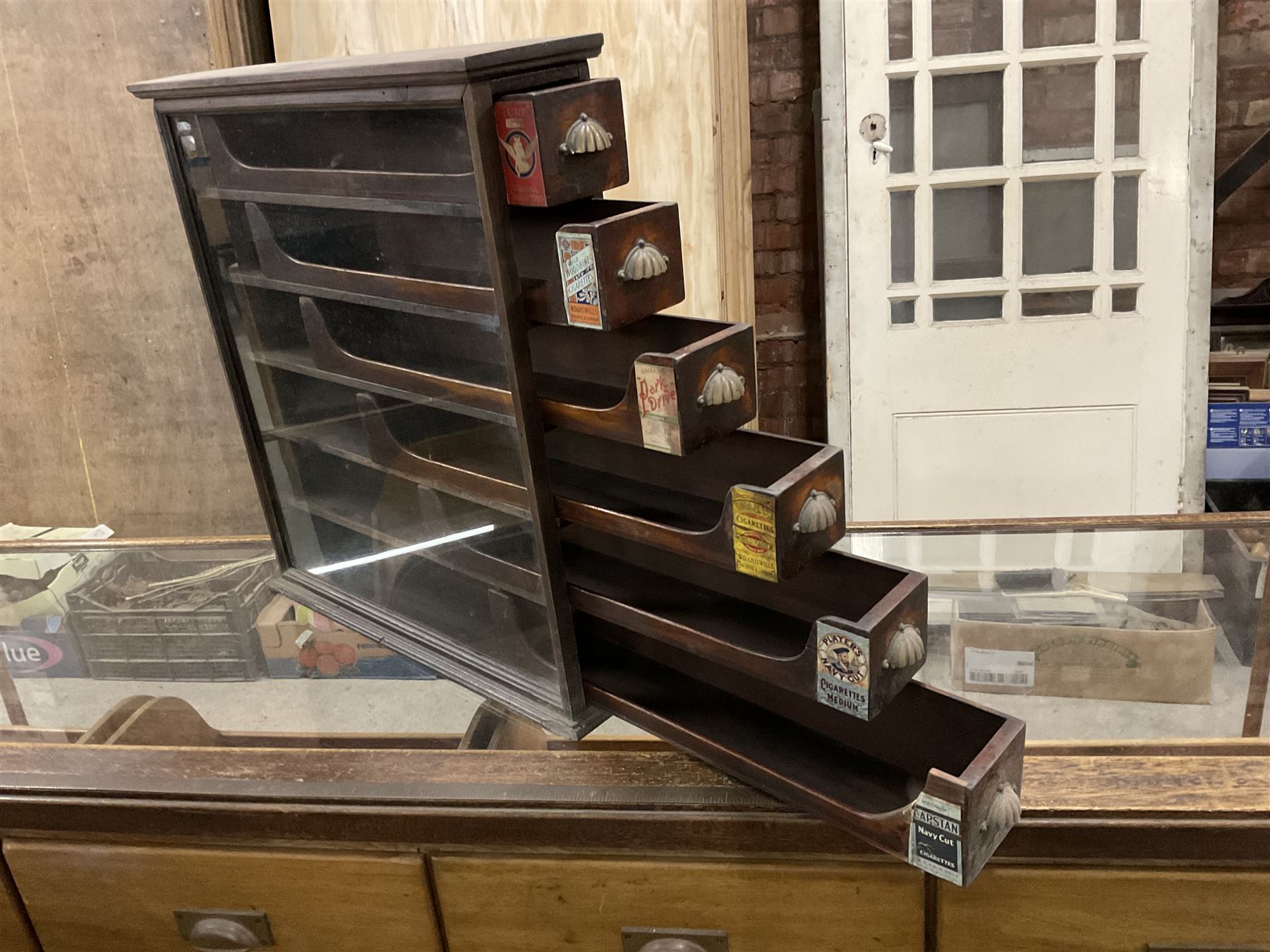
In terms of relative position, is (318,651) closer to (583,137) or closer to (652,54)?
(583,137)

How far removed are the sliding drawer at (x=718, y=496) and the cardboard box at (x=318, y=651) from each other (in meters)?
0.32

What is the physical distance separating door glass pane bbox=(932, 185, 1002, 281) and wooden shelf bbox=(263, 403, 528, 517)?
193cm

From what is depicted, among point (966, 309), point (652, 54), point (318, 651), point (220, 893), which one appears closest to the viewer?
point (220, 893)

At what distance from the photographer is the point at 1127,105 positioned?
8.20ft

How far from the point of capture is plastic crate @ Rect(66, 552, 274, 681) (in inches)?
49.6

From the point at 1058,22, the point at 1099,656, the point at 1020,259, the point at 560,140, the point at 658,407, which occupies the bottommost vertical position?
the point at 1099,656

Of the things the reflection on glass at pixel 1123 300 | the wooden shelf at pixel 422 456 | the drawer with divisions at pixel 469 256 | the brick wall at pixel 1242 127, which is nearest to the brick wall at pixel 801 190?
the brick wall at pixel 1242 127

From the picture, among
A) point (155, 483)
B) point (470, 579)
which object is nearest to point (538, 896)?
point (470, 579)

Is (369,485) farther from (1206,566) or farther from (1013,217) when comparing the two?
(1013,217)

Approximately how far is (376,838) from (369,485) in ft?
1.35

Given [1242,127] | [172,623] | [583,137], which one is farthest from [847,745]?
[1242,127]

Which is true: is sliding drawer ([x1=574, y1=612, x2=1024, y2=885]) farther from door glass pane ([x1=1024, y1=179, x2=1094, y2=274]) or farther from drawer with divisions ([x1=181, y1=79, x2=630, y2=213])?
door glass pane ([x1=1024, y1=179, x2=1094, y2=274])

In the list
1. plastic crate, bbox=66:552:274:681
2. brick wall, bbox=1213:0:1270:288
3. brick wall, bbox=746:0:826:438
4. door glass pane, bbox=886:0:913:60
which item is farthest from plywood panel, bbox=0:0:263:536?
brick wall, bbox=1213:0:1270:288

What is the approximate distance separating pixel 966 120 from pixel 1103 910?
7.12ft
